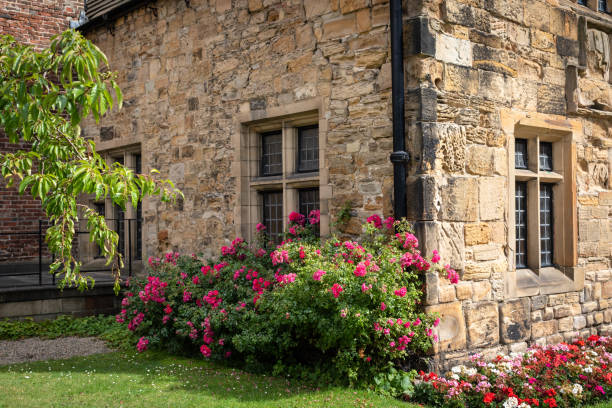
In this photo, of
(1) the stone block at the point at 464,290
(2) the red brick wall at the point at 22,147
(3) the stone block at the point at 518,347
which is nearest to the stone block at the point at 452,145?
(1) the stone block at the point at 464,290

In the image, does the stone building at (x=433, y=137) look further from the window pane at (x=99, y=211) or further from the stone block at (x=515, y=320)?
the window pane at (x=99, y=211)

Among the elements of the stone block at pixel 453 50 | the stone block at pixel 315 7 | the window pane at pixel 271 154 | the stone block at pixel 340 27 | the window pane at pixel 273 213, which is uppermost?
the stone block at pixel 315 7

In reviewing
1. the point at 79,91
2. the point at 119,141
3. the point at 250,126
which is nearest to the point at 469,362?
the point at 250,126

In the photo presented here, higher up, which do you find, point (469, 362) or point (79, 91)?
point (79, 91)

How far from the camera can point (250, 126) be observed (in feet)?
27.0

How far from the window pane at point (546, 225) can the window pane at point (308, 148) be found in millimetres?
2915

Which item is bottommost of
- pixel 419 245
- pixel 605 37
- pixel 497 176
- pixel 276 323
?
pixel 276 323

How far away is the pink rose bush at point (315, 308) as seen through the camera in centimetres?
562

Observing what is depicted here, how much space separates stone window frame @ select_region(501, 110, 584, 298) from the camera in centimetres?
711

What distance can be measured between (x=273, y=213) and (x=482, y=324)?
120 inches

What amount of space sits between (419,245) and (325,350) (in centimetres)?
138

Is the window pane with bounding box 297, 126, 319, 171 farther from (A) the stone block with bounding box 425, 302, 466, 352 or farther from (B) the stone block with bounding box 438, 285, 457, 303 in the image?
(A) the stone block with bounding box 425, 302, 466, 352

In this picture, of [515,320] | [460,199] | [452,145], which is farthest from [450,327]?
[452,145]

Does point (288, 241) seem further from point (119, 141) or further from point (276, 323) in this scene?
point (119, 141)
